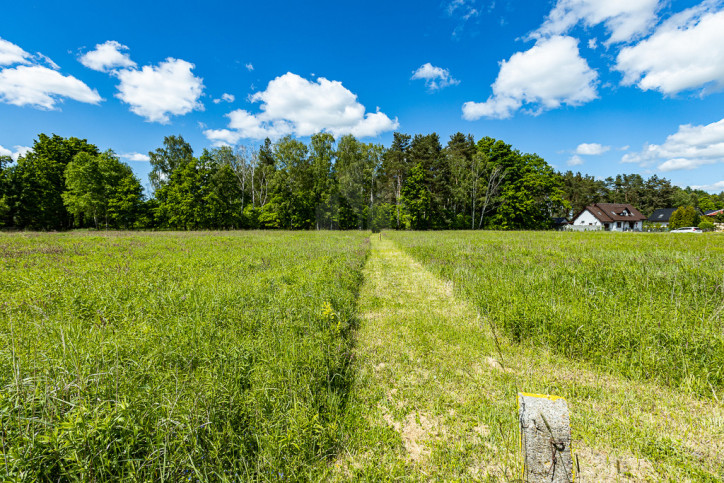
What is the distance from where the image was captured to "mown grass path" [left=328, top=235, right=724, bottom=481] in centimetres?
228

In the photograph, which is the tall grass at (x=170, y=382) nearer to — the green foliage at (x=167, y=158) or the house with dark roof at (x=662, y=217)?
the green foliage at (x=167, y=158)

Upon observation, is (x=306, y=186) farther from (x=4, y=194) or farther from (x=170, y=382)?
(x=170, y=382)

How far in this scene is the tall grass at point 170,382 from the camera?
1.74 metres

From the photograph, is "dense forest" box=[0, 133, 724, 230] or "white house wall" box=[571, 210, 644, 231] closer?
"dense forest" box=[0, 133, 724, 230]

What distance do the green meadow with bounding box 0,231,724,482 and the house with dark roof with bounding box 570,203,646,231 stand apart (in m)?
68.7

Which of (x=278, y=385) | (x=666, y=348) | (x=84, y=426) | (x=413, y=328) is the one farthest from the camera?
(x=413, y=328)

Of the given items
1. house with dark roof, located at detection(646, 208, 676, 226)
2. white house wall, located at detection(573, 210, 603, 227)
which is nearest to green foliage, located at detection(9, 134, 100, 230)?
white house wall, located at detection(573, 210, 603, 227)

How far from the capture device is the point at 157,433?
75.6 inches

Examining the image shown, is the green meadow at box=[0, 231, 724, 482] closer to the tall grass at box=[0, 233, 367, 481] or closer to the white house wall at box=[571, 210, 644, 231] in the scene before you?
the tall grass at box=[0, 233, 367, 481]

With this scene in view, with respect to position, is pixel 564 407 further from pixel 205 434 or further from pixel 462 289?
pixel 462 289

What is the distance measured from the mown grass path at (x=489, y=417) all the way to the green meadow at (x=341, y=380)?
0.7 inches

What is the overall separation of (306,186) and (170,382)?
4514cm

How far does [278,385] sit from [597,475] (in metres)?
3.02

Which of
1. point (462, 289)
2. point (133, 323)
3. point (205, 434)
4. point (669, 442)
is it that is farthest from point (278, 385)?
point (462, 289)
